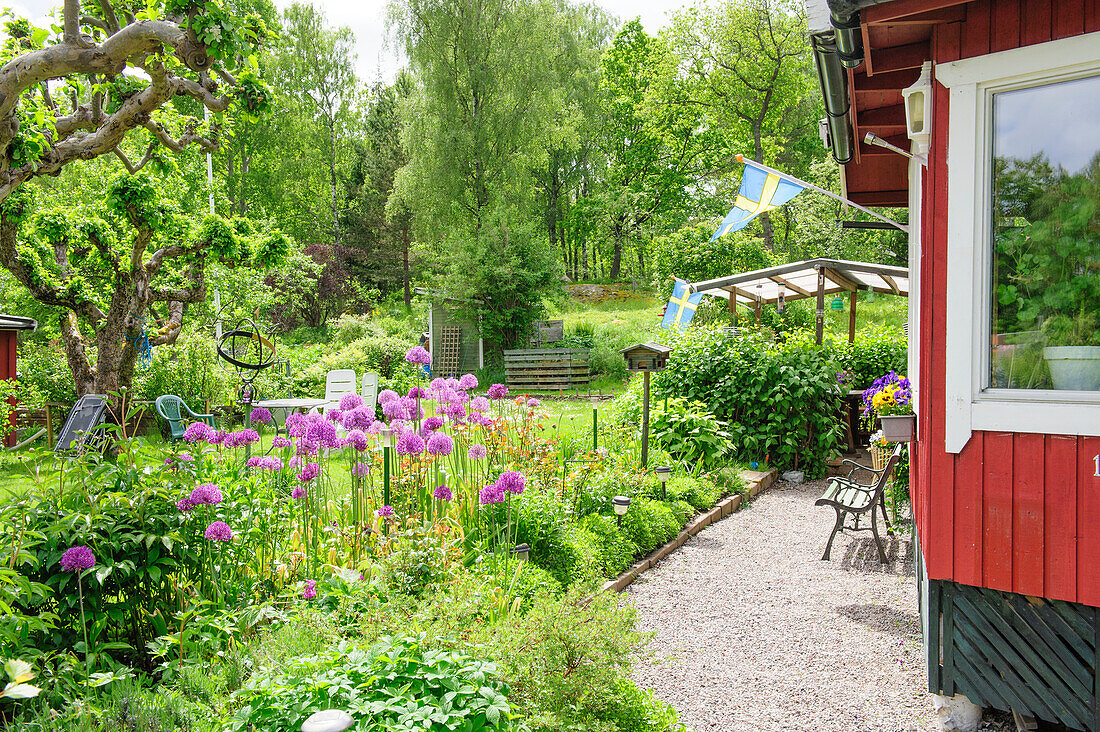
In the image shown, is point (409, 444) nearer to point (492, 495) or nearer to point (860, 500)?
point (492, 495)

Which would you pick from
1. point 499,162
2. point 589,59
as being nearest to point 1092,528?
point 499,162

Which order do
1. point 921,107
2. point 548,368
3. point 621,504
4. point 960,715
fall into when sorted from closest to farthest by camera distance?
1. point 960,715
2. point 921,107
3. point 621,504
4. point 548,368

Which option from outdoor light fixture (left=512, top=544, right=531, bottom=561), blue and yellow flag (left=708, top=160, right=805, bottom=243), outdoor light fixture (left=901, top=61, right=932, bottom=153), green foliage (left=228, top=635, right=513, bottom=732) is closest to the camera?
green foliage (left=228, top=635, right=513, bottom=732)

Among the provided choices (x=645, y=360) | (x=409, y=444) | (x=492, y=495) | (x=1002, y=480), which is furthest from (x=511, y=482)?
(x=645, y=360)

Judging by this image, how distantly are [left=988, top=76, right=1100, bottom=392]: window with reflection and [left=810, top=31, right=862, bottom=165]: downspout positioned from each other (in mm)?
731

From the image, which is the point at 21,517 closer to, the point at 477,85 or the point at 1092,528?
the point at 1092,528

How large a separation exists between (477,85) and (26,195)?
47.1 feet

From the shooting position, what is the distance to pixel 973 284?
2670mm

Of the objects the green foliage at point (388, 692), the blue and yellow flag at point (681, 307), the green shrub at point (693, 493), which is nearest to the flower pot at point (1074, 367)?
the green foliage at point (388, 692)

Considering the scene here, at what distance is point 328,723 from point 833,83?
3.44 m

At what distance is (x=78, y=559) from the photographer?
2465 millimetres

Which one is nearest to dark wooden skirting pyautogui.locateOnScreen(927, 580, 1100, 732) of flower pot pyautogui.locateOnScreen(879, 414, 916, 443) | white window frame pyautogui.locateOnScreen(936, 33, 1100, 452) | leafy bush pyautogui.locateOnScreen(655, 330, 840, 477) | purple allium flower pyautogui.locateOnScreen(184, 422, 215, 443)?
white window frame pyautogui.locateOnScreen(936, 33, 1100, 452)

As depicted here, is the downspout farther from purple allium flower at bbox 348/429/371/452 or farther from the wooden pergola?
the wooden pergola

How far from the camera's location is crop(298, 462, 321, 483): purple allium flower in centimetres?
354
